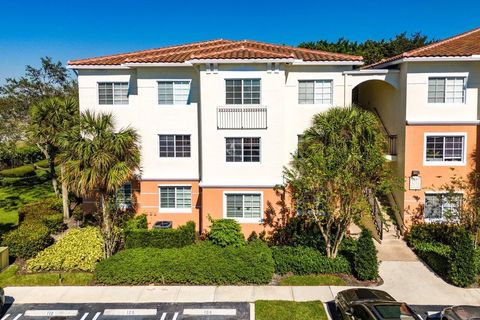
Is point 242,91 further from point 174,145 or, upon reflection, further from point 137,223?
point 137,223

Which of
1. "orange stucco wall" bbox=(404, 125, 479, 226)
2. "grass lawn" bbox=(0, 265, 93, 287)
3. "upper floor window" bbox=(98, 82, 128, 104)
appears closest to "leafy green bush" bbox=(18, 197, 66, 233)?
"grass lawn" bbox=(0, 265, 93, 287)

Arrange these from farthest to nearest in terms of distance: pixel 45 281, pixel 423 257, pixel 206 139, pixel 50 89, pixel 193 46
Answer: pixel 50 89, pixel 193 46, pixel 206 139, pixel 423 257, pixel 45 281

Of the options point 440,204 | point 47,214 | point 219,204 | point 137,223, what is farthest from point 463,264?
point 47,214

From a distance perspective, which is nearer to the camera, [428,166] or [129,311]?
[129,311]

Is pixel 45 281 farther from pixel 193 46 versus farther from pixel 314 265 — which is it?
pixel 193 46

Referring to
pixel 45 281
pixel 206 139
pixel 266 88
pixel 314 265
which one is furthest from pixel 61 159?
pixel 314 265

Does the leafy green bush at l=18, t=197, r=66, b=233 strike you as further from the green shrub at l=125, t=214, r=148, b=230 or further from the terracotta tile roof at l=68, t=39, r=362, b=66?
the terracotta tile roof at l=68, t=39, r=362, b=66

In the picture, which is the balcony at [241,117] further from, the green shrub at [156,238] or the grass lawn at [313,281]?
the grass lawn at [313,281]
